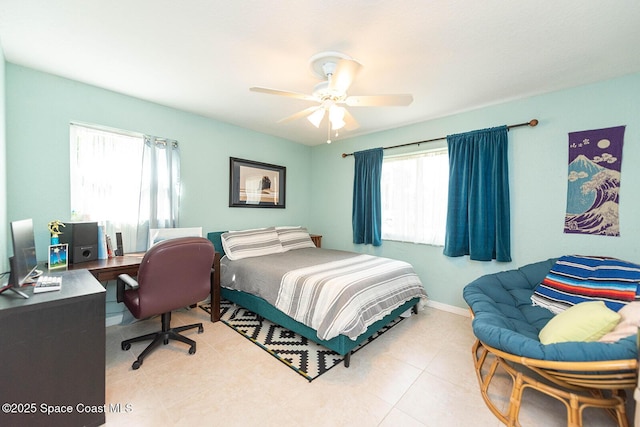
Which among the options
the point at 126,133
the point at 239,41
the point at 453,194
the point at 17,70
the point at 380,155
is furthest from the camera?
the point at 380,155

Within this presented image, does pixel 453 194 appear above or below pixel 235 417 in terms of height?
above

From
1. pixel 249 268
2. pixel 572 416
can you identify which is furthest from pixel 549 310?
pixel 249 268

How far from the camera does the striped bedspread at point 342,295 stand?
2006 mm

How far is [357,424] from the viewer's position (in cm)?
149

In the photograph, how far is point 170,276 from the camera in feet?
6.50

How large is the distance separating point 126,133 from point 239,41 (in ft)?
6.15

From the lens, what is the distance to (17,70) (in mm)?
2162

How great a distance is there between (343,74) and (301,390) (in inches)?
86.2

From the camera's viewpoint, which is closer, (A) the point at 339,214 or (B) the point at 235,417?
(B) the point at 235,417

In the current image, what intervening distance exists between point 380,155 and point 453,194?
119 centimetres

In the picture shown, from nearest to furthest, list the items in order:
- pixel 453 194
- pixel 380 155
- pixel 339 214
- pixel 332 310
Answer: pixel 332 310 → pixel 453 194 → pixel 380 155 → pixel 339 214

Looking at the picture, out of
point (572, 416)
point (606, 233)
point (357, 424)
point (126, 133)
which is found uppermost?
point (126, 133)

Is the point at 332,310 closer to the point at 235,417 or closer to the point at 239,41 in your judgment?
the point at 235,417

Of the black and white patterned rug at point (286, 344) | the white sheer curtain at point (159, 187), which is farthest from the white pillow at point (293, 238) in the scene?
the white sheer curtain at point (159, 187)
